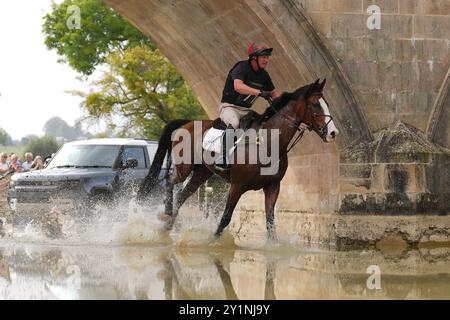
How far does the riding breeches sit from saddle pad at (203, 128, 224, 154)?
211 mm

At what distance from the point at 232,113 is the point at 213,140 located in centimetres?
49

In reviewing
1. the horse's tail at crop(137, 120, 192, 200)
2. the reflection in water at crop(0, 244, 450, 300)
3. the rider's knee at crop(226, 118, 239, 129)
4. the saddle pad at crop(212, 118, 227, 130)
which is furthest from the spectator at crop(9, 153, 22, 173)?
the rider's knee at crop(226, 118, 239, 129)

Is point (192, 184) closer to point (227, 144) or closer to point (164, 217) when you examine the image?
point (164, 217)

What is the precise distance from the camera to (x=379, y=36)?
15930mm

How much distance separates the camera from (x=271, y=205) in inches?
554

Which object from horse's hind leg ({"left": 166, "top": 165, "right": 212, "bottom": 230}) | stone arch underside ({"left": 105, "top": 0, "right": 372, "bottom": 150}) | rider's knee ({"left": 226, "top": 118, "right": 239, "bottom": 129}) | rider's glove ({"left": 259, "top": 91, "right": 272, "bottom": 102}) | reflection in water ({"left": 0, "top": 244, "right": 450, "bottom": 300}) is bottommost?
reflection in water ({"left": 0, "top": 244, "right": 450, "bottom": 300})

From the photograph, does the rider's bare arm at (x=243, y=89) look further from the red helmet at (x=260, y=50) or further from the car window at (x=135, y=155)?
the car window at (x=135, y=155)

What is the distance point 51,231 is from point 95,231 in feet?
2.41

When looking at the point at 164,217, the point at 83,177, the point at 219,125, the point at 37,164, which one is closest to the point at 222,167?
the point at 219,125

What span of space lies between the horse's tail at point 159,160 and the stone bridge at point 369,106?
5.97 feet

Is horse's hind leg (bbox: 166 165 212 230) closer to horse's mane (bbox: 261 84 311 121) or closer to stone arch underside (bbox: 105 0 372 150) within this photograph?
horse's mane (bbox: 261 84 311 121)

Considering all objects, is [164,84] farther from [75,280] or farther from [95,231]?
[75,280]

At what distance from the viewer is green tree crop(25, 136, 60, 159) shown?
89812 mm
